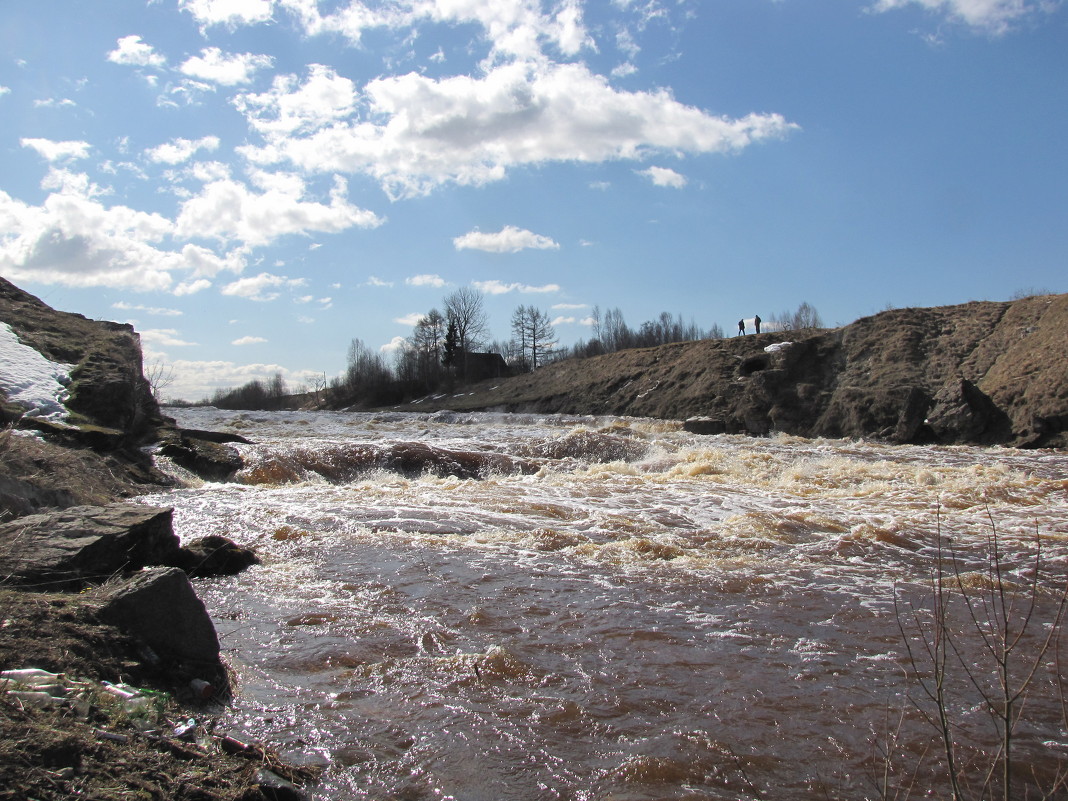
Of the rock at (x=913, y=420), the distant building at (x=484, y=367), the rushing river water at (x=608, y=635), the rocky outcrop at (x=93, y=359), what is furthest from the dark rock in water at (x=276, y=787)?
the distant building at (x=484, y=367)

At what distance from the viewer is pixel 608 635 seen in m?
4.99

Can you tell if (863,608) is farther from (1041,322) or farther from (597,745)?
(1041,322)

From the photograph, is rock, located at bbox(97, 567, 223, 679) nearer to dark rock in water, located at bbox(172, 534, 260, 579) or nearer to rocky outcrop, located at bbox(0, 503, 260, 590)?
rocky outcrop, located at bbox(0, 503, 260, 590)

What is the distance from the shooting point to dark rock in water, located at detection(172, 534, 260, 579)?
633 cm

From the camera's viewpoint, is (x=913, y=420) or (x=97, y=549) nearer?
(x=97, y=549)

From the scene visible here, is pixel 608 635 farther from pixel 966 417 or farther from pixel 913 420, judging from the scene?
pixel 913 420

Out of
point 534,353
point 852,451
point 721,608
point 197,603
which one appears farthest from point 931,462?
point 534,353

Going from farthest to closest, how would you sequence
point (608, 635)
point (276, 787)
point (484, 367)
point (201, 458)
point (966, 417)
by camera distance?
point (484, 367), point (966, 417), point (201, 458), point (608, 635), point (276, 787)

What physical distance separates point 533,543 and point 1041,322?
2650 cm

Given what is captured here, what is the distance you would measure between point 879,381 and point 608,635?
2538 centimetres

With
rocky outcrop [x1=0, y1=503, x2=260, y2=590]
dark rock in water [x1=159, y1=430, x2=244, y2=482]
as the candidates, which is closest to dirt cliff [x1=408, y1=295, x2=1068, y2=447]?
dark rock in water [x1=159, y1=430, x2=244, y2=482]

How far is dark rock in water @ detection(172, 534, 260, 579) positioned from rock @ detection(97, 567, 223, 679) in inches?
93.6

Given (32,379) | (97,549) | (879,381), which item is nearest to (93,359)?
(32,379)

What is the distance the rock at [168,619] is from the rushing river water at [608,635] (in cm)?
32
